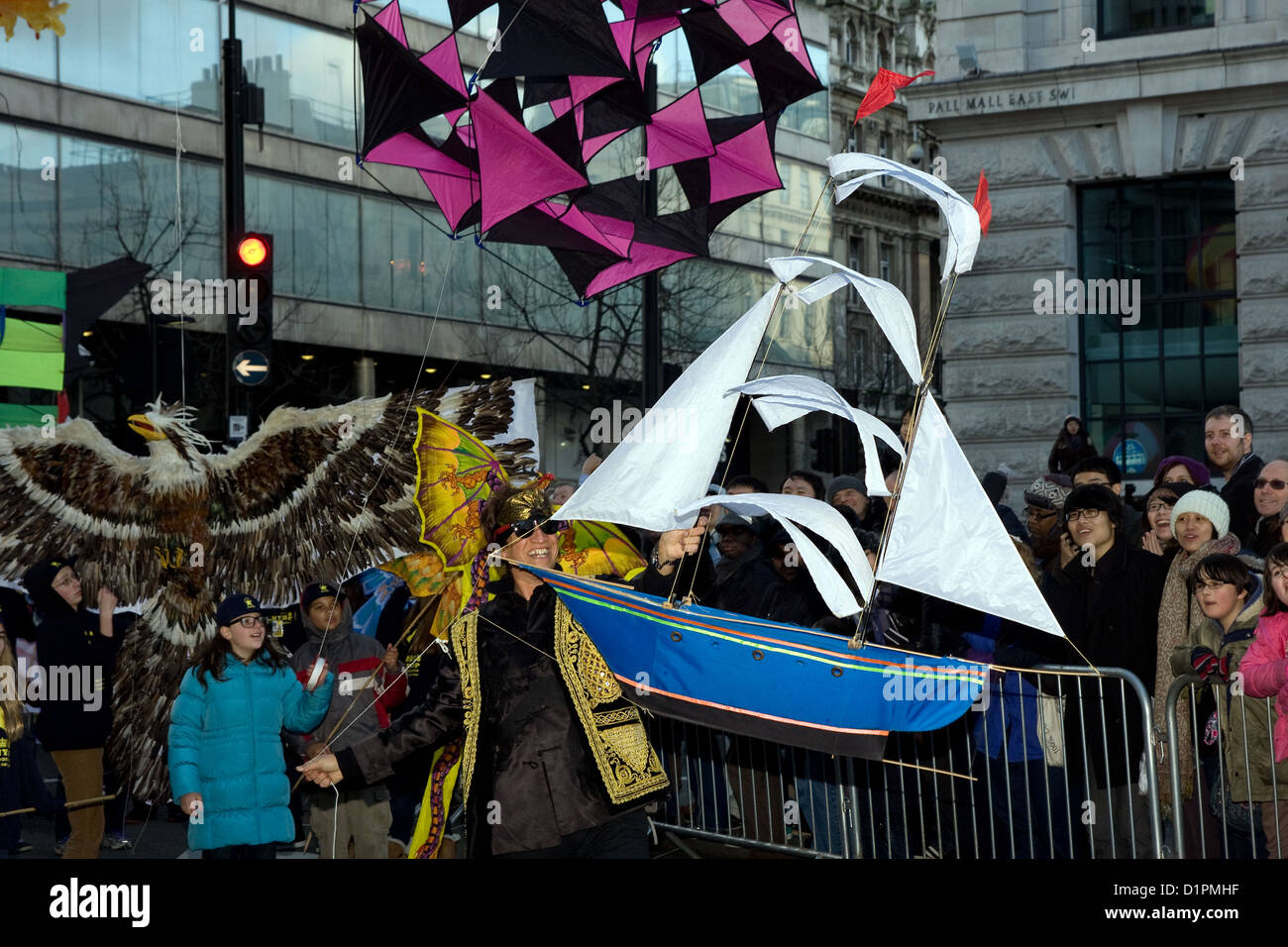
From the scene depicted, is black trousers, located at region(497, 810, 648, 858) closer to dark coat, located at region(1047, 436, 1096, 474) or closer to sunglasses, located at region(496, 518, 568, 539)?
sunglasses, located at region(496, 518, 568, 539)

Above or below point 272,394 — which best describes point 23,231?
above

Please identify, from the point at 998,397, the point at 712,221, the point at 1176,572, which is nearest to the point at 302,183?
the point at 998,397

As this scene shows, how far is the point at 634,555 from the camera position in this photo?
996 centimetres

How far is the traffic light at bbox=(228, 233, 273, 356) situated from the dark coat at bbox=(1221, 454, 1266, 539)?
681 centimetres

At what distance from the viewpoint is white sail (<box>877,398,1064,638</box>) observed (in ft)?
20.2

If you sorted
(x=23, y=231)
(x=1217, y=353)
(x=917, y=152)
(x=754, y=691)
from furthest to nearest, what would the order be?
(x=917, y=152) < (x=23, y=231) < (x=1217, y=353) < (x=754, y=691)

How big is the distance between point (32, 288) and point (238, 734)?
6.25m

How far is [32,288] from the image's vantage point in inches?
500

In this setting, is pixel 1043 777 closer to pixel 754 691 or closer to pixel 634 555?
pixel 754 691

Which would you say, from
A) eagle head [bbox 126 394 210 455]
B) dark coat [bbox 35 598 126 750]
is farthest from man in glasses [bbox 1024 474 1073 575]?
dark coat [bbox 35 598 126 750]
